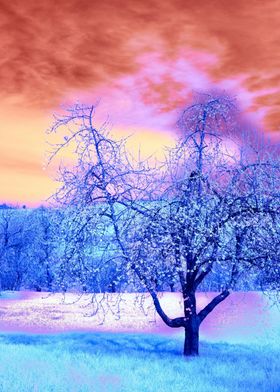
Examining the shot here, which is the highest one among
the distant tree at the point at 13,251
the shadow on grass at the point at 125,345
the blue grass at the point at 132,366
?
the distant tree at the point at 13,251

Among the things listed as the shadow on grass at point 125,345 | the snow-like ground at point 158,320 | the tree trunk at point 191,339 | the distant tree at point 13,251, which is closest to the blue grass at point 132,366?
the shadow on grass at point 125,345

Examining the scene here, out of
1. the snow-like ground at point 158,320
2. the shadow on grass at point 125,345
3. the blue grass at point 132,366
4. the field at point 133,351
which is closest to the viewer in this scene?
the blue grass at point 132,366

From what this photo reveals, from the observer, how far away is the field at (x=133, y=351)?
13977 millimetres

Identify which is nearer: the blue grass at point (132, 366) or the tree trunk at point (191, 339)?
the blue grass at point (132, 366)

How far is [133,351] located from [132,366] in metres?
3.84

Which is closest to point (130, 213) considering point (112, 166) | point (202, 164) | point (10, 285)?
point (112, 166)

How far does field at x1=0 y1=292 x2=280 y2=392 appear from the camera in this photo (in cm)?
1398

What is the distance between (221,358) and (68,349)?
5363 millimetres

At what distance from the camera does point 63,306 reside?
32969mm

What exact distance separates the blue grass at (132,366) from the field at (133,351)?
0.08 feet

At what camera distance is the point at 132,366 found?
1650 cm

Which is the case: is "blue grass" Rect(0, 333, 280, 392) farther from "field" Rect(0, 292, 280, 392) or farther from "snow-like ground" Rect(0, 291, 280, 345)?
"snow-like ground" Rect(0, 291, 280, 345)

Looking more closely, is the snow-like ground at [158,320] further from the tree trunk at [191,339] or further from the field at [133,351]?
the tree trunk at [191,339]

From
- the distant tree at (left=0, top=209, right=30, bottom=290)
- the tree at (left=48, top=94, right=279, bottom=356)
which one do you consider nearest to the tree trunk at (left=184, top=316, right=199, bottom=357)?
the tree at (left=48, top=94, right=279, bottom=356)
